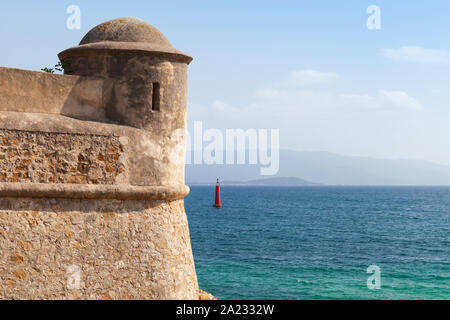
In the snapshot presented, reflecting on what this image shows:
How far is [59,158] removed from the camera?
766 centimetres

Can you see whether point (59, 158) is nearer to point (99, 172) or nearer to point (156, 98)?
point (99, 172)

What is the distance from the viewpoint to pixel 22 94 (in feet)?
25.6

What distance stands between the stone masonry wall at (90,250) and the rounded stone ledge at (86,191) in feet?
0.33

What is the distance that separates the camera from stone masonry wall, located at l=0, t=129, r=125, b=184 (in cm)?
739

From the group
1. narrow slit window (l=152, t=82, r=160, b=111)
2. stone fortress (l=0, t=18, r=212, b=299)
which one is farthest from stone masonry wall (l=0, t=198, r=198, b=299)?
narrow slit window (l=152, t=82, r=160, b=111)

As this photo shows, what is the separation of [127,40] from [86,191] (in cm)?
279

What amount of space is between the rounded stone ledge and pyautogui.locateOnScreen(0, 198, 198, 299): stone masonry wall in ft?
0.33

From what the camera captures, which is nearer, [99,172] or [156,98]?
[99,172]

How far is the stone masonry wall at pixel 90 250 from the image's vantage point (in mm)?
7211

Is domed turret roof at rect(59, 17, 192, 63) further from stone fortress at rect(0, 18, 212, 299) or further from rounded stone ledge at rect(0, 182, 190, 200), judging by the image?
rounded stone ledge at rect(0, 182, 190, 200)

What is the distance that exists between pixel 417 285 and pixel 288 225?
25254 millimetres

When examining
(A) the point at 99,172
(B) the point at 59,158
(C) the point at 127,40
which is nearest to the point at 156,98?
(C) the point at 127,40
